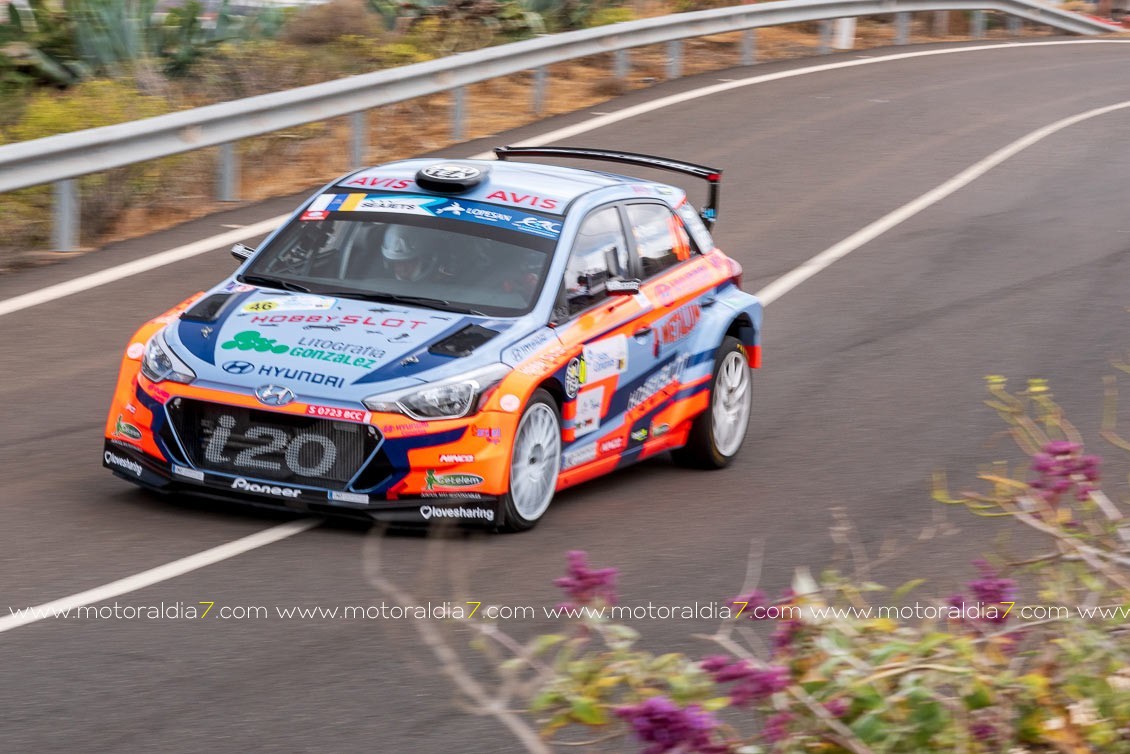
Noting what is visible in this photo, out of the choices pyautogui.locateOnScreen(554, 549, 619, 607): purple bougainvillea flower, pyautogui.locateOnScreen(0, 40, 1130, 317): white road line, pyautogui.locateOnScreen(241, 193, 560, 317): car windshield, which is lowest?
pyautogui.locateOnScreen(0, 40, 1130, 317): white road line

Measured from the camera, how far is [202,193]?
49.0 feet

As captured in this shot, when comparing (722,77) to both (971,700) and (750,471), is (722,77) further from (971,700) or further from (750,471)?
(971,700)

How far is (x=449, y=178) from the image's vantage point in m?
9.16

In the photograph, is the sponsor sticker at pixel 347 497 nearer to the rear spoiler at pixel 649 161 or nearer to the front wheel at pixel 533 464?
the front wheel at pixel 533 464

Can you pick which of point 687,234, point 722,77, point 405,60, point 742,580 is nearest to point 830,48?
point 722,77

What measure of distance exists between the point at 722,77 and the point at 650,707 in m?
20.1

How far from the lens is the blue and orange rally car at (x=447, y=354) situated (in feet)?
25.4

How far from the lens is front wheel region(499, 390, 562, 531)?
7.98 metres

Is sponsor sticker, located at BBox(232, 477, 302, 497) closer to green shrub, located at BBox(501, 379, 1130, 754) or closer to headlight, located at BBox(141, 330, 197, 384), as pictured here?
headlight, located at BBox(141, 330, 197, 384)

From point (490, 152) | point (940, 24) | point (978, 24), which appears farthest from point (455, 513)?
point (978, 24)

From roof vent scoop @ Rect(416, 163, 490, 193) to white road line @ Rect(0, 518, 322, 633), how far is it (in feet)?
6.65

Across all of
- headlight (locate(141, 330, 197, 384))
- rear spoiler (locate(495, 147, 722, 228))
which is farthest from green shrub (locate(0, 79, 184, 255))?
headlight (locate(141, 330, 197, 384))

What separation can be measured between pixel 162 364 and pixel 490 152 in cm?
938

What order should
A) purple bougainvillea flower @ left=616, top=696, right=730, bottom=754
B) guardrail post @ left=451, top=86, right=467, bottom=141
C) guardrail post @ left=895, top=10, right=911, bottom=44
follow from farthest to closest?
guardrail post @ left=895, top=10, right=911, bottom=44 → guardrail post @ left=451, top=86, right=467, bottom=141 → purple bougainvillea flower @ left=616, top=696, right=730, bottom=754
